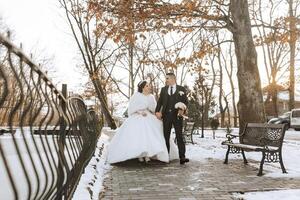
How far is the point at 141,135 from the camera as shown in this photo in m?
9.63

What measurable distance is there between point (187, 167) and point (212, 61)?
40.9 m

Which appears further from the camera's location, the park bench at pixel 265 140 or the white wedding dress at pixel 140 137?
the white wedding dress at pixel 140 137

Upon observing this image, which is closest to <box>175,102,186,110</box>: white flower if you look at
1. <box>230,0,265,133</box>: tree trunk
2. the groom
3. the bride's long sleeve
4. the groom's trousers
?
the groom

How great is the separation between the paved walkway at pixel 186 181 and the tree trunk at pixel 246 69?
10.7ft

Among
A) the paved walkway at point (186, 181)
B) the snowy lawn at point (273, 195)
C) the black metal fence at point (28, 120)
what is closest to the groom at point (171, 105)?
the paved walkway at point (186, 181)

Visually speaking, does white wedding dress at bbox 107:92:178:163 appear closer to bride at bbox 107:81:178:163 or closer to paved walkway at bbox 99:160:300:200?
bride at bbox 107:81:178:163

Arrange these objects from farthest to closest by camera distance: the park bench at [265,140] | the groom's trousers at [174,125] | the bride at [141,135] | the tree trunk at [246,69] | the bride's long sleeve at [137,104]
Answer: the tree trunk at [246,69] < the bride's long sleeve at [137,104] < the groom's trousers at [174,125] < the bride at [141,135] < the park bench at [265,140]

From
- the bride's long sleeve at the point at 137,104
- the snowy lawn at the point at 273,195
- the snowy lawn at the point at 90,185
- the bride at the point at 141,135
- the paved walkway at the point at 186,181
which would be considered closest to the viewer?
the snowy lawn at the point at 90,185

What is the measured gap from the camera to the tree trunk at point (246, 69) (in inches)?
490

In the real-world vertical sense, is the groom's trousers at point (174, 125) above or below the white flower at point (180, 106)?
below

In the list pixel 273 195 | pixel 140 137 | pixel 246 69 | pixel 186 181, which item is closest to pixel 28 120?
pixel 273 195

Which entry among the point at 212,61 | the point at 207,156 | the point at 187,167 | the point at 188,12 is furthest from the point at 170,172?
the point at 212,61

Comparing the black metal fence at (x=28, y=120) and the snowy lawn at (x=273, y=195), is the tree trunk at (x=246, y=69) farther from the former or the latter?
the black metal fence at (x=28, y=120)

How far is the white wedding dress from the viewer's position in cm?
953
